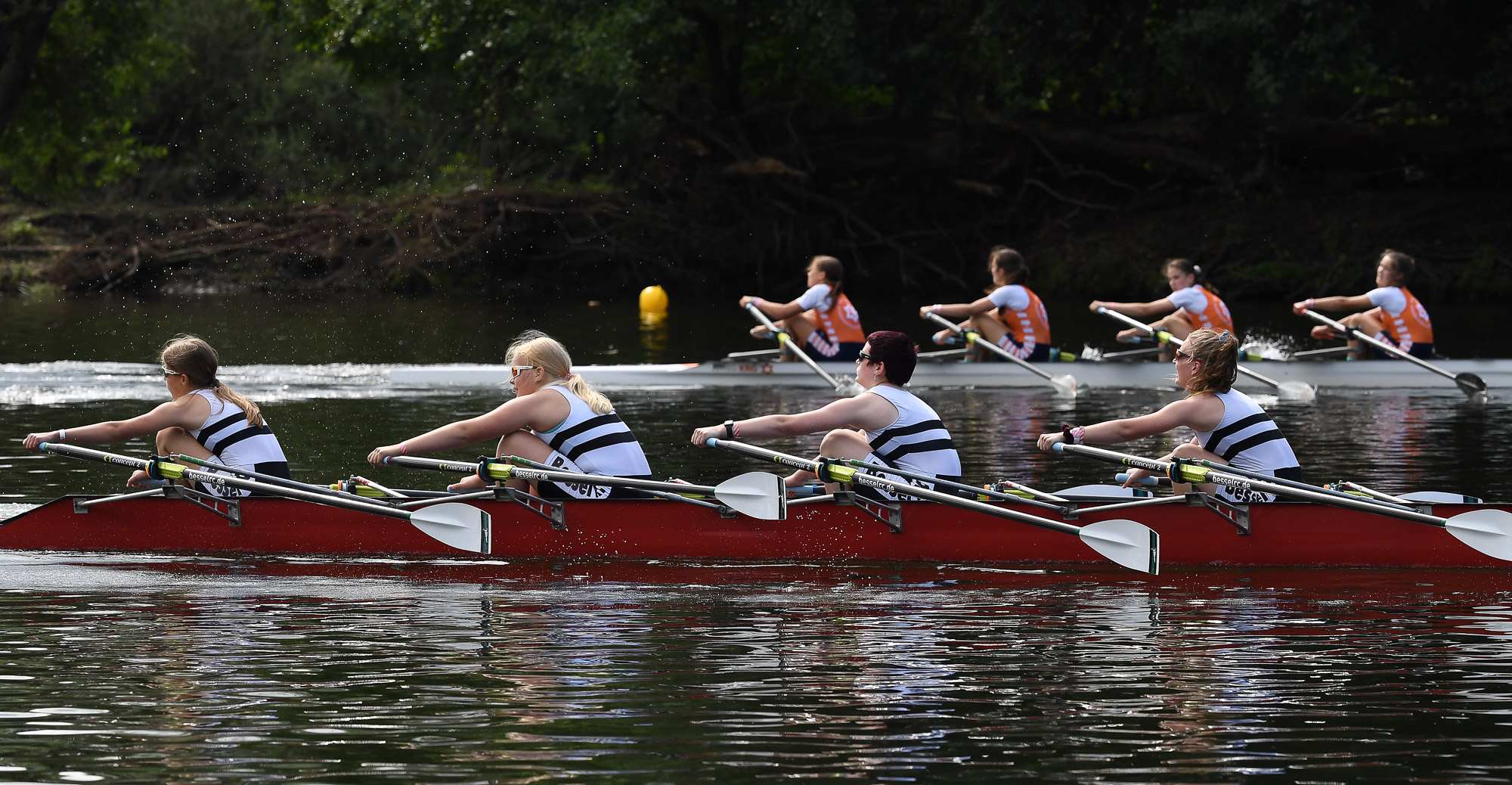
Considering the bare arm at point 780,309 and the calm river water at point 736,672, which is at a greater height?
the bare arm at point 780,309

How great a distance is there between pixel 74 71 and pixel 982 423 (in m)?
24.5

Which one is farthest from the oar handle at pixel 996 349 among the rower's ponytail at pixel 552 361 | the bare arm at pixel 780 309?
the rower's ponytail at pixel 552 361

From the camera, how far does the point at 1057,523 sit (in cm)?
830

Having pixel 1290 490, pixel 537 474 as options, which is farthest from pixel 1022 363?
pixel 537 474

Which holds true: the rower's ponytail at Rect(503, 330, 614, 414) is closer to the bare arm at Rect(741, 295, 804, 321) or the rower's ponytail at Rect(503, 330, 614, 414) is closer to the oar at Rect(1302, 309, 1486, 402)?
the bare arm at Rect(741, 295, 804, 321)

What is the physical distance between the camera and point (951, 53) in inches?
1403

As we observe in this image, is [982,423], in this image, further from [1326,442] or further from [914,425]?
[914,425]

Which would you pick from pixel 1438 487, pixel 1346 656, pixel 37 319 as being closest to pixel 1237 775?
pixel 1346 656

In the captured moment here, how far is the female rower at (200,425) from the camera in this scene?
886 cm

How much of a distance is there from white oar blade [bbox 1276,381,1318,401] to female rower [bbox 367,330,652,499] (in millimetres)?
10211

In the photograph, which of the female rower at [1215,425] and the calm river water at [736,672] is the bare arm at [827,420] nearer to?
the calm river water at [736,672]

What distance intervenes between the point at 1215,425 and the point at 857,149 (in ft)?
92.5

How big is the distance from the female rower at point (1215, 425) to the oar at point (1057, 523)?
39 cm

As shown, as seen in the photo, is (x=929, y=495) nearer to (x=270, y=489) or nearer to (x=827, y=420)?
(x=827, y=420)
